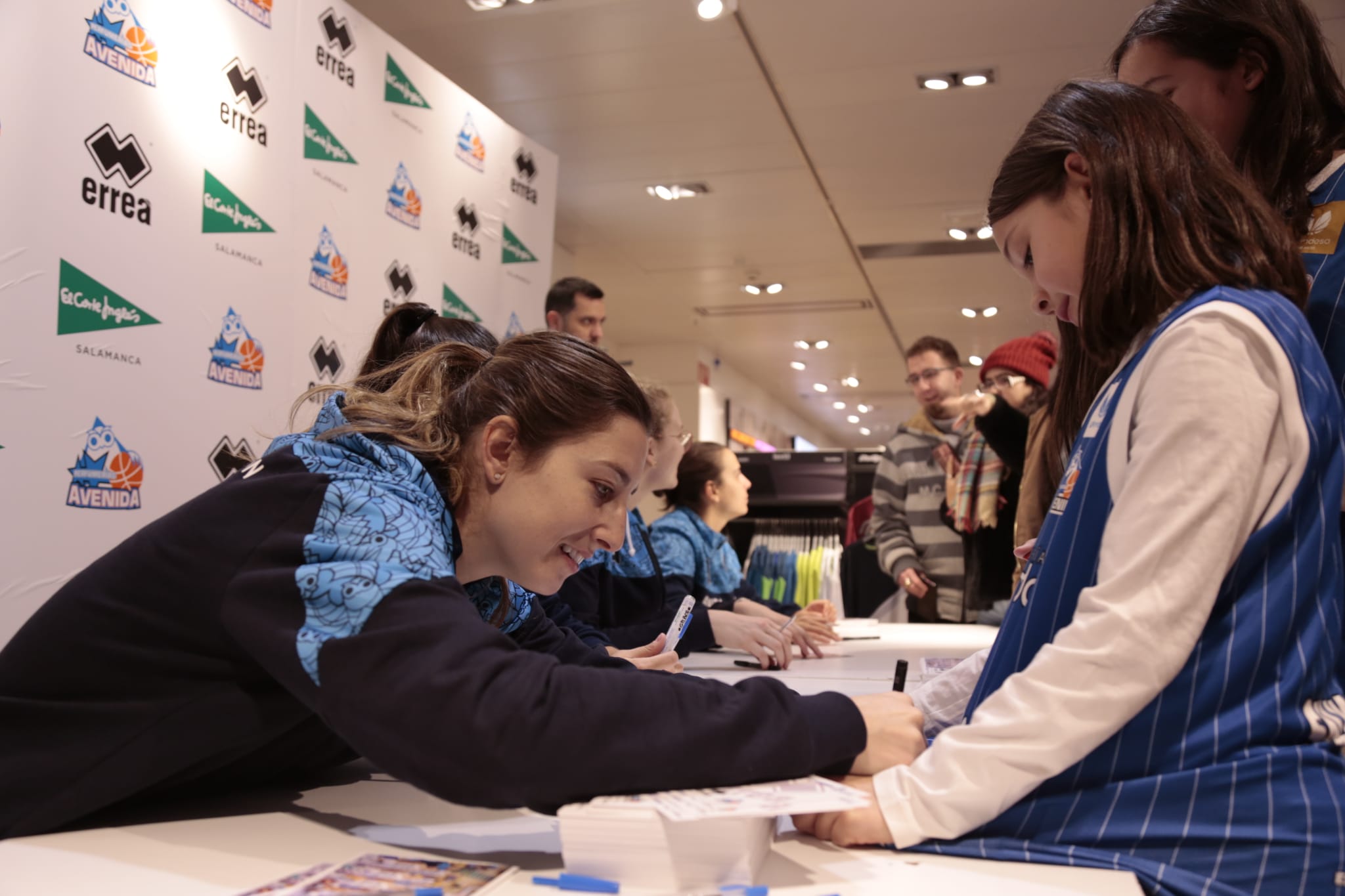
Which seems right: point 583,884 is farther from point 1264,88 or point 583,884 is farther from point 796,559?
point 796,559

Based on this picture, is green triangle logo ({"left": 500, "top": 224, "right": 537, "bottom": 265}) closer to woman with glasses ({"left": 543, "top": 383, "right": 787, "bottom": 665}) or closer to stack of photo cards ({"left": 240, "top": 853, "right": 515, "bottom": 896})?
woman with glasses ({"left": 543, "top": 383, "right": 787, "bottom": 665})

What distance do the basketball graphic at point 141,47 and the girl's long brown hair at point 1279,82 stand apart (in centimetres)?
246

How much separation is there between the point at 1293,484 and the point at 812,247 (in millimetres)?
6345

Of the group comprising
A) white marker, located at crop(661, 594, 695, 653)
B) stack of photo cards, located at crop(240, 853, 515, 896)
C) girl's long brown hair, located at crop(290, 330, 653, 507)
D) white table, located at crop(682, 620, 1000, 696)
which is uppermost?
girl's long brown hair, located at crop(290, 330, 653, 507)

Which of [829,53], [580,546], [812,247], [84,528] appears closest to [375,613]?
[580,546]

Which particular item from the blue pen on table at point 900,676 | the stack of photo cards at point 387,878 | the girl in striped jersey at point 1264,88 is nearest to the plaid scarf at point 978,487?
the blue pen on table at point 900,676

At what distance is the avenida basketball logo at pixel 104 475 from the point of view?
250 cm

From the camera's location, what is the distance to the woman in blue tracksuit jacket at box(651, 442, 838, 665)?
3.15 m

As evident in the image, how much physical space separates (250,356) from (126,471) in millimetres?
532

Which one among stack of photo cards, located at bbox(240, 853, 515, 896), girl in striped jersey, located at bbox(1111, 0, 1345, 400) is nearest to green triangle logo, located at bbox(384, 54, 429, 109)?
girl in striped jersey, located at bbox(1111, 0, 1345, 400)

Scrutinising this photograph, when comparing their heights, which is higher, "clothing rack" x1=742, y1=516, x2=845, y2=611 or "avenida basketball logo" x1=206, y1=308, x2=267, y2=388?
"avenida basketball logo" x1=206, y1=308, x2=267, y2=388

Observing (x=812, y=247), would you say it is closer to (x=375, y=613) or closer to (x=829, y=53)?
(x=829, y=53)

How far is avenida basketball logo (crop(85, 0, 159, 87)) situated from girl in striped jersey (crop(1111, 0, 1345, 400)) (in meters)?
2.39

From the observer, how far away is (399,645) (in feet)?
2.70
